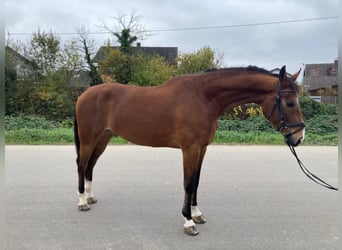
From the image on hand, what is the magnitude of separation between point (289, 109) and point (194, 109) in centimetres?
92

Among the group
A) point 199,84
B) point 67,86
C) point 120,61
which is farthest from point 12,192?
point 120,61

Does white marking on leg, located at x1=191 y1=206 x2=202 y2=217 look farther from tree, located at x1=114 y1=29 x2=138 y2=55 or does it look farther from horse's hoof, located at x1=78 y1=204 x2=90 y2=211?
tree, located at x1=114 y1=29 x2=138 y2=55

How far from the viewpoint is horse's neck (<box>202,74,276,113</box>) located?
296cm

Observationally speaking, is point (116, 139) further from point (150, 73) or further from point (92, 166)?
point (150, 73)

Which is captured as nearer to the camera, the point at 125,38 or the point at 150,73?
the point at 150,73

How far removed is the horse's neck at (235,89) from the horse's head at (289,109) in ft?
0.45

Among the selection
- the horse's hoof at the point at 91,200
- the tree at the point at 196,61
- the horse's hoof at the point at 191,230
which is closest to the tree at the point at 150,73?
the tree at the point at 196,61

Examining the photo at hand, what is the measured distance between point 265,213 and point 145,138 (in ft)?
5.26

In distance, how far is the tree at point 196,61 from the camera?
14.7 metres

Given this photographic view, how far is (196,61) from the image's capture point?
15.0 meters

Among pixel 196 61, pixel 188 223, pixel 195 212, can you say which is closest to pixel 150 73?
pixel 196 61

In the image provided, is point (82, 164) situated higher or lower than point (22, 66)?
lower

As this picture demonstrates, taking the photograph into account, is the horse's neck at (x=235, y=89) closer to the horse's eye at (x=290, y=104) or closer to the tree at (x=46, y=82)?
the horse's eye at (x=290, y=104)

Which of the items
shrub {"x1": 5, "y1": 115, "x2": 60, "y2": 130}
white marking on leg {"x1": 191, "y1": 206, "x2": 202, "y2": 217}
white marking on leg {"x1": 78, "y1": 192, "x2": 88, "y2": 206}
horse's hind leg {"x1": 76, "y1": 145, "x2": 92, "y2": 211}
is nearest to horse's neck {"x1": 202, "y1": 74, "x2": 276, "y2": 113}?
white marking on leg {"x1": 191, "y1": 206, "x2": 202, "y2": 217}
